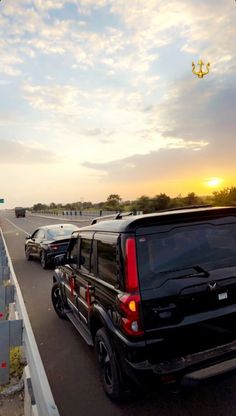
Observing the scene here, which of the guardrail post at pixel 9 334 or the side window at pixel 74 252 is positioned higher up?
the side window at pixel 74 252

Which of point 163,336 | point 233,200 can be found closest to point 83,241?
point 163,336

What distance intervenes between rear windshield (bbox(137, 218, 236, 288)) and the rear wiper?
0.02 metres

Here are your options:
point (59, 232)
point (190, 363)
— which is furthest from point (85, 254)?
point (59, 232)

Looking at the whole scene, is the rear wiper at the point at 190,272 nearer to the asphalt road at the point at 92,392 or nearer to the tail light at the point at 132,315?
the tail light at the point at 132,315

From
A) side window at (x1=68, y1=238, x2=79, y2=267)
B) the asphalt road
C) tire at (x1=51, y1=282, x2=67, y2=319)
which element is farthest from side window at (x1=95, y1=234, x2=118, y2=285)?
tire at (x1=51, y1=282, x2=67, y2=319)

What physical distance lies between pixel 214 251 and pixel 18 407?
2.95m

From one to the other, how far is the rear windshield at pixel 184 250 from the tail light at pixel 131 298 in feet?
0.20

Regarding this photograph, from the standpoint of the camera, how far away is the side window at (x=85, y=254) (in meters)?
4.58

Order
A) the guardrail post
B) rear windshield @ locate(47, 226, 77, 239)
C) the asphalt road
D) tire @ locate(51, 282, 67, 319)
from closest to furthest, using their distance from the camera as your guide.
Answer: the asphalt road
the guardrail post
tire @ locate(51, 282, 67, 319)
rear windshield @ locate(47, 226, 77, 239)

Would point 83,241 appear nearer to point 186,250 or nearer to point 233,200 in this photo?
point 186,250

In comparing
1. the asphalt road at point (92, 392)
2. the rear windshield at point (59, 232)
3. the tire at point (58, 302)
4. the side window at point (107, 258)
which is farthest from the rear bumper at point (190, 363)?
the rear windshield at point (59, 232)

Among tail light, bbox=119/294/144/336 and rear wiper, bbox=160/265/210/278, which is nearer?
tail light, bbox=119/294/144/336

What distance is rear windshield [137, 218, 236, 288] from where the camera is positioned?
3240 millimetres

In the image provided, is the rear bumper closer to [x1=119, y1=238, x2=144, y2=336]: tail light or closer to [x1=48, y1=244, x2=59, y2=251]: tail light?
[x1=119, y1=238, x2=144, y2=336]: tail light
